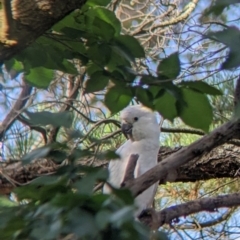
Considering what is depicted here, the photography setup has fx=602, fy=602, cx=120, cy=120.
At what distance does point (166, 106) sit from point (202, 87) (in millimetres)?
66

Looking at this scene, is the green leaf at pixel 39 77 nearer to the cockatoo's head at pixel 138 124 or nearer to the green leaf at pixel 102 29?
the green leaf at pixel 102 29

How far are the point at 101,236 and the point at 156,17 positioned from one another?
1564mm

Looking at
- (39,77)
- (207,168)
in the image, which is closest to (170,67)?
(39,77)

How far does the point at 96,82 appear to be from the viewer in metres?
0.71

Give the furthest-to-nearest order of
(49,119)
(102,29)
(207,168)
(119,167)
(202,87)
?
(207,168)
(119,167)
(102,29)
(202,87)
(49,119)

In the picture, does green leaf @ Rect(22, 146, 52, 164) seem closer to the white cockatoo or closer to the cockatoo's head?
the white cockatoo

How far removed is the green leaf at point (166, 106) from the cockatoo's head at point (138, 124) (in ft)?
3.39

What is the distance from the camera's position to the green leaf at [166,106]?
666 mm

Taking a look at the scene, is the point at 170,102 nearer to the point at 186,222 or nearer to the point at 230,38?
the point at 230,38

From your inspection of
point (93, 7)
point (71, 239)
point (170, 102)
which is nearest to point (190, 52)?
point (93, 7)

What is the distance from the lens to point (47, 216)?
47 cm

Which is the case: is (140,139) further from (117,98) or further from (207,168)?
(117,98)

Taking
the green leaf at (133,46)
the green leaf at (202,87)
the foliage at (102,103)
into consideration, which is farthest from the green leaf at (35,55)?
the green leaf at (202,87)

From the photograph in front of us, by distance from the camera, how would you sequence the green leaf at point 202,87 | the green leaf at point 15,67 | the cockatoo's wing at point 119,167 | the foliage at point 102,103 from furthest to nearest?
the cockatoo's wing at point 119,167
the green leaf at point 15,67
the green leaf at point 202,87
the foliage at point 102,103
